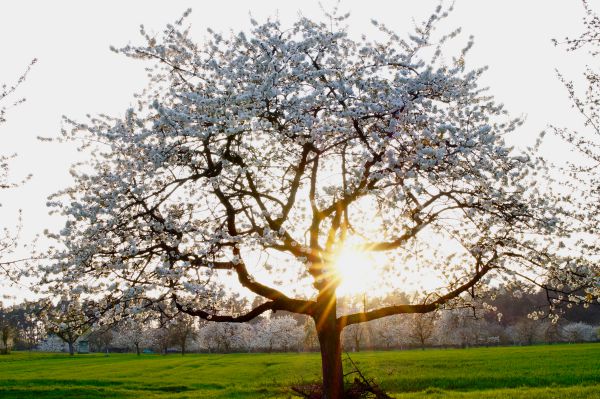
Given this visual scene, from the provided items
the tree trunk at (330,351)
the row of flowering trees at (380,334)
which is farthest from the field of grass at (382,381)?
the row of flowering trees at (380,334)

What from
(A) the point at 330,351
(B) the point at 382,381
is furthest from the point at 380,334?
(A) the point at 330,351

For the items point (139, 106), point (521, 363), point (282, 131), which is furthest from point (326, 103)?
point (521, 363)

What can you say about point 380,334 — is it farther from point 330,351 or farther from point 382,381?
point 330,351

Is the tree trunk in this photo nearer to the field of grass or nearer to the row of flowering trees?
the field of grass

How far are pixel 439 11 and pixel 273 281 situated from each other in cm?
934

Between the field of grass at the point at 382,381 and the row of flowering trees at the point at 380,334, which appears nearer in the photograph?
the field of grass at the point at 382,381

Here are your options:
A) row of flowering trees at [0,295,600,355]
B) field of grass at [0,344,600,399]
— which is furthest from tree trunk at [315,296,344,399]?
row of flowering trees at [0,295,600,355]

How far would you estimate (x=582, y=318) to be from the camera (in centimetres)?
11025

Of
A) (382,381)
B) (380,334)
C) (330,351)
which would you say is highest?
(330,351)

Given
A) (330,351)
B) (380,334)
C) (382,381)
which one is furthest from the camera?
(380,334)

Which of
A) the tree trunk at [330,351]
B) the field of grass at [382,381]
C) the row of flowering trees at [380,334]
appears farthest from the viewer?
the row of flowering trees at [380,334]

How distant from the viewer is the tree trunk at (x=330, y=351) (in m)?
15.8

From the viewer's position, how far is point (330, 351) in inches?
634

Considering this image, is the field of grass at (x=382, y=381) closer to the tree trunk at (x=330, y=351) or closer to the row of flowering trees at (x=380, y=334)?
the tree trunk at (x=330, y=351)
